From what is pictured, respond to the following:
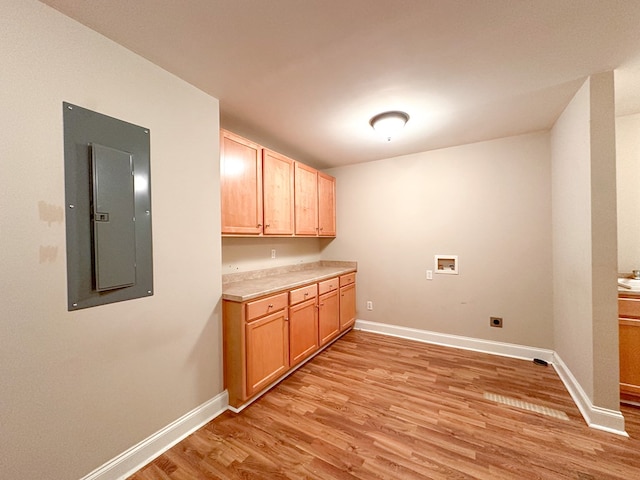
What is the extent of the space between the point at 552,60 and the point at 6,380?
3.45 metres

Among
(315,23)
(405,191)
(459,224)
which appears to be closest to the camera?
(315,23)

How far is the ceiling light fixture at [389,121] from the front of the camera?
233cm

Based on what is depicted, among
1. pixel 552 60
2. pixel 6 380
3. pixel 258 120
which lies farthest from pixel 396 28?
pixel 6 380

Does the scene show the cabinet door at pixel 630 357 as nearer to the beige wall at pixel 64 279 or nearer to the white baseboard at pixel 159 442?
the white baseboard at pixel 159 442

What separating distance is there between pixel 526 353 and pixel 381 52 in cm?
338

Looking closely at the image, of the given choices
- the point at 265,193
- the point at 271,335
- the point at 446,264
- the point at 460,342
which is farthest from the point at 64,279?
the point at 460,342

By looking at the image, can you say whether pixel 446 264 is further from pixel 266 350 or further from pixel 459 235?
pixel 266 350

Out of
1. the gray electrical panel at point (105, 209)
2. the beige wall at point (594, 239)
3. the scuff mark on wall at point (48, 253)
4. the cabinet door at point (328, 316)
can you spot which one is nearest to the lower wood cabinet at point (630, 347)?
the beige wall at point (594, 239)

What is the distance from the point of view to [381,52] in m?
1.57

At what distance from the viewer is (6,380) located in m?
1.10

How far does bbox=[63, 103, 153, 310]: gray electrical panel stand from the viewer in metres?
1.29

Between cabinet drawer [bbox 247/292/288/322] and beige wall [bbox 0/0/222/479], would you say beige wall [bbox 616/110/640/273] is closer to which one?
cabinet drawer [bbox 247/292/288/322]

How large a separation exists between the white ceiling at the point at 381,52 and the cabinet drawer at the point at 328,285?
1803 mm

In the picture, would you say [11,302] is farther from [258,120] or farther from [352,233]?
[352,233]
